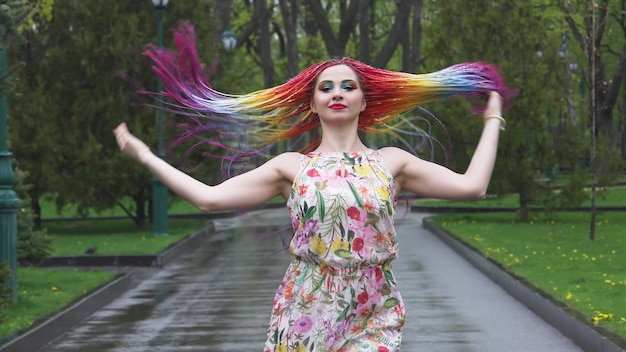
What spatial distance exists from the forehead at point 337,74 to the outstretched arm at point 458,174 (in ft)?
1.24

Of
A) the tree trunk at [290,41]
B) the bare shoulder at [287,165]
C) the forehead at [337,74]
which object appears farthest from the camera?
the tree trunk at [290,41]

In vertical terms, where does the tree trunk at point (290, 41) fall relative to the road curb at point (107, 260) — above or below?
above

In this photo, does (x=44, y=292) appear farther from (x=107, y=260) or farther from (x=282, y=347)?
(x=282, y=347)

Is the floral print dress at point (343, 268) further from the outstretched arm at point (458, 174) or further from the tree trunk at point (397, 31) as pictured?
the tree trunk at point (397, 31)

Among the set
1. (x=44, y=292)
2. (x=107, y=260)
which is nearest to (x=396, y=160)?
(x=44, y=292)

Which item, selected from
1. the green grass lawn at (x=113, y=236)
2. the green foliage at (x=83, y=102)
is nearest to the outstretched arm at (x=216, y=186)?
the green grass lawn at (x=113, y=236)

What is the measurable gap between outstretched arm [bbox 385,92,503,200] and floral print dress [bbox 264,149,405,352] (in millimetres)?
216

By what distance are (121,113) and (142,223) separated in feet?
10.1

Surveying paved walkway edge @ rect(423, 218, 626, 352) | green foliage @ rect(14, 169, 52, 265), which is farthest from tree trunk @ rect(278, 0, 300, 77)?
green foliage @ rect(14, 169, 52, 265)

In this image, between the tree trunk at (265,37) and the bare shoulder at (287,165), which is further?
the tree trunk at (265,37)

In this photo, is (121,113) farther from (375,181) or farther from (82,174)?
(375,181)

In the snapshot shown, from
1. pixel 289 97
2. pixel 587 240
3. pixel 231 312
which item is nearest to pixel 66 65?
pixel 587 240

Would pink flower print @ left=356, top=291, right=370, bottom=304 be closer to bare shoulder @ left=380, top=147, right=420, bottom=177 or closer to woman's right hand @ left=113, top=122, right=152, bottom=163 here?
bare shoulder @ left=380, top=147, right=420, bottom=177

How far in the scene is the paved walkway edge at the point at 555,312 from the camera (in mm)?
10672
